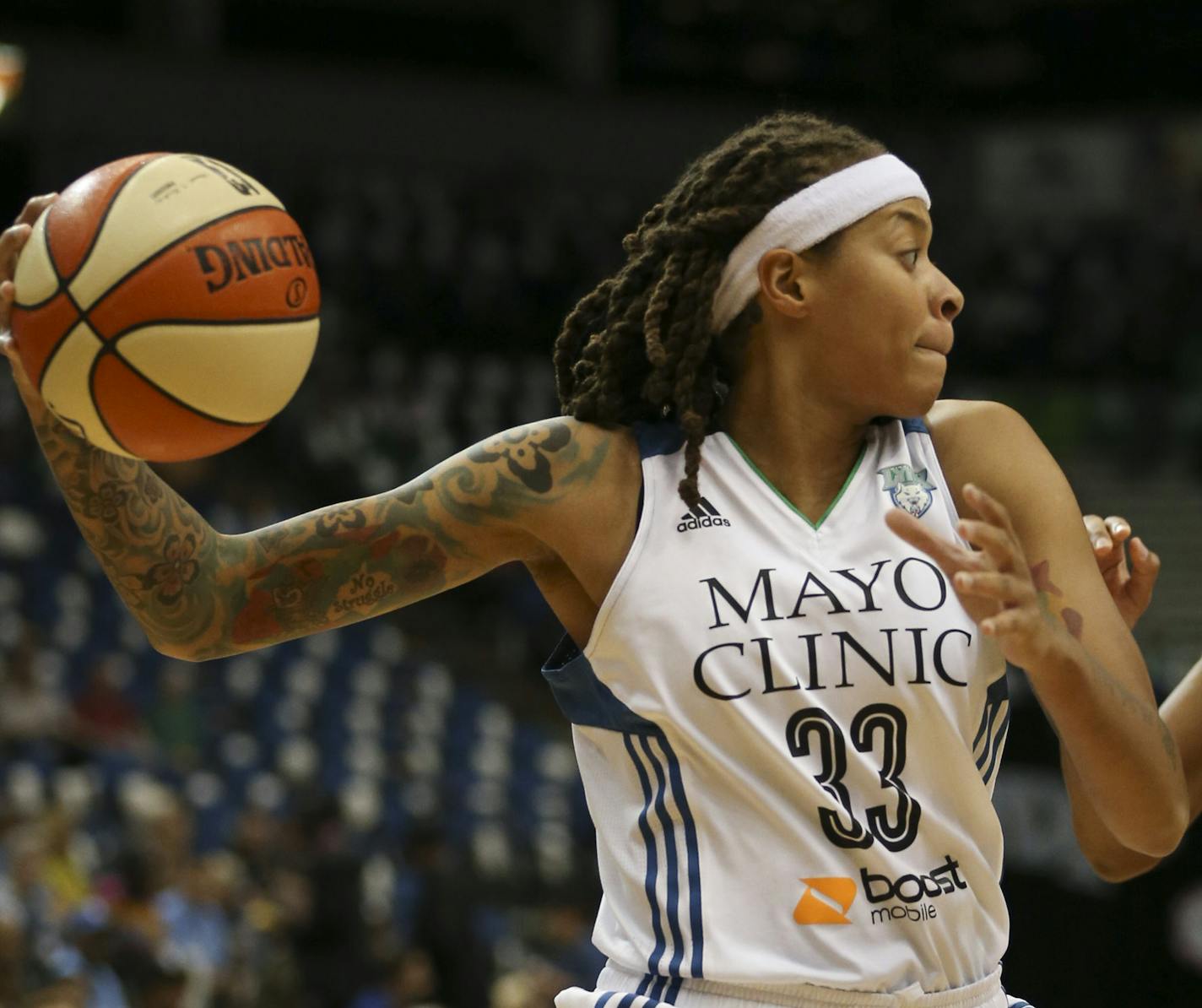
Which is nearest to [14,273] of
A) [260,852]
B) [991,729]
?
[991,729]

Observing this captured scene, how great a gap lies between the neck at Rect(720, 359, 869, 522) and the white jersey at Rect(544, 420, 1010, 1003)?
112 mm

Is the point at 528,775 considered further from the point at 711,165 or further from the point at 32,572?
the point at 711,165

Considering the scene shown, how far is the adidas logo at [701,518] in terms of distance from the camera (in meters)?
2.70

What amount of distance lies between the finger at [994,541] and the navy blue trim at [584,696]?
561 mm

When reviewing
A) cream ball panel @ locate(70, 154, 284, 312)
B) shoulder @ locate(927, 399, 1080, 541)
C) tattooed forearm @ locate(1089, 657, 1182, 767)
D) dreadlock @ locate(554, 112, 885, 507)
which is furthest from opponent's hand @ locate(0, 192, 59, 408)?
tattooed forearm @ locate(1089, 657, 1182, 767)

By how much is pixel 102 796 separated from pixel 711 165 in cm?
671

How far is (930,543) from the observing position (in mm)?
2430

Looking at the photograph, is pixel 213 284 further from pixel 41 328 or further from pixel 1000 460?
pixel 1000 460

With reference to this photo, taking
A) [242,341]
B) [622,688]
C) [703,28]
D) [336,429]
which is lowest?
[622,688]

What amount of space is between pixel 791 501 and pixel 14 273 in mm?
1251

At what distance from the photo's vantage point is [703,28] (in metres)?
21.2

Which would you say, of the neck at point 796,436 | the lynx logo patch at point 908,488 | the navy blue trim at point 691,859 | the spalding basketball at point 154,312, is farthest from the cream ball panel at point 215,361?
the lynx logo patch at point 908,488

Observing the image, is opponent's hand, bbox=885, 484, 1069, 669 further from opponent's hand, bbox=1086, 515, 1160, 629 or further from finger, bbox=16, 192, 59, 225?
finger, bbox=16, 192, 59, 225

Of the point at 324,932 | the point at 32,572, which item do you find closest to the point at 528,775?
the point at 32,572
